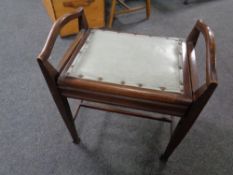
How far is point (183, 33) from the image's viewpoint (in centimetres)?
176

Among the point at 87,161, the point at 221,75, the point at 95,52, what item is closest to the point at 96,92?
the point at 95,52

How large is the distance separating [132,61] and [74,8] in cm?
105

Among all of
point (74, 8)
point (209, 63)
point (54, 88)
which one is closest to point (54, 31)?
point (54, 88)

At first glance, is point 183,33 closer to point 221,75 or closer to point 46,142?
point 221,75

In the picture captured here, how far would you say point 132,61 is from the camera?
0.73 meters

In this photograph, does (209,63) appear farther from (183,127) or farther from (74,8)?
(74,8)

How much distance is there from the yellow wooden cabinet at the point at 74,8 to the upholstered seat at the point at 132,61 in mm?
790

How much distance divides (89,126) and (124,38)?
580mm

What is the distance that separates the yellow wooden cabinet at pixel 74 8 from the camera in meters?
1.47

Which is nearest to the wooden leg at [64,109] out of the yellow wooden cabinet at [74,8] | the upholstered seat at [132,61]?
the upholstered seat at [132,61]

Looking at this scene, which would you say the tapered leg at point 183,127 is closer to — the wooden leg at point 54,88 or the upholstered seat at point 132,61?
the upholstered seat at point 132,61

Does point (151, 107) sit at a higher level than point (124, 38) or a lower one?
lower

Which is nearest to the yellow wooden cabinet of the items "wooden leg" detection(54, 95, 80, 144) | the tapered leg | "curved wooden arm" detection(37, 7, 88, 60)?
"curved wooden arm" detection(37, 7, 88, 60)

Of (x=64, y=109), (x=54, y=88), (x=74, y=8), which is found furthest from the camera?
(x=74, y=8)
